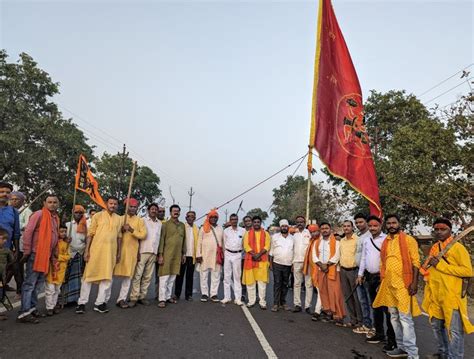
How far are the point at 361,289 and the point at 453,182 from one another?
29.1 ft

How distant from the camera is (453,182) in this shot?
12.3m

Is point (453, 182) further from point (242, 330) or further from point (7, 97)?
point (7, 97)

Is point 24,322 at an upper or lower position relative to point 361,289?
lower

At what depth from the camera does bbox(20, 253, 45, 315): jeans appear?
5.00m

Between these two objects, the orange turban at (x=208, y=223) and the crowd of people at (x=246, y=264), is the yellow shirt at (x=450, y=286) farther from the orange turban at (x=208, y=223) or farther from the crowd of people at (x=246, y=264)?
the orange turban at (x=208, y=223)

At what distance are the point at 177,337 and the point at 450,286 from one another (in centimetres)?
326

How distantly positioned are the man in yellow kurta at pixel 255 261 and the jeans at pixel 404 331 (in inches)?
114

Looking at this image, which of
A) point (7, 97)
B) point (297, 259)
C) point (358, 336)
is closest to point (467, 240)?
point (297, 259)

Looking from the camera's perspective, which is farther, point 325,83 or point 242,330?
point 325,83

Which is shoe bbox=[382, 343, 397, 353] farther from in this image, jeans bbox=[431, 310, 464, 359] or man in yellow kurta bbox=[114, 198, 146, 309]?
man in yellow kurta bbox=[114, 198, 146, 309]

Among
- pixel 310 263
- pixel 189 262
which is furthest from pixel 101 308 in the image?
pixel 310 263

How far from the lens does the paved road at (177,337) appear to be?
4.00 meters

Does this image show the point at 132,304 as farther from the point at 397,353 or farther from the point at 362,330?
the point at 397,353

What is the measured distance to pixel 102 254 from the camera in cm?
595
